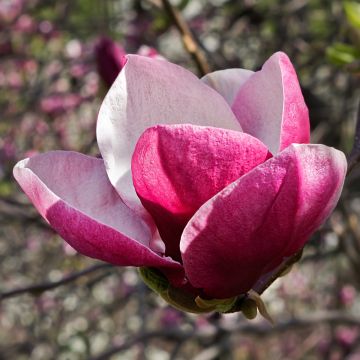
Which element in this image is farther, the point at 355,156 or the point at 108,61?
the point at 108,61

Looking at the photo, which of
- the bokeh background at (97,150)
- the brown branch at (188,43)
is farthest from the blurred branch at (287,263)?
the brown branch at (188,43)

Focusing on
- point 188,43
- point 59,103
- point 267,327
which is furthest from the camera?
point 59,103

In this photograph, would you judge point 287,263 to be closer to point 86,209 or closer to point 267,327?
point 86,209

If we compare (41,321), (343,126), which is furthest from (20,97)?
(343,126)

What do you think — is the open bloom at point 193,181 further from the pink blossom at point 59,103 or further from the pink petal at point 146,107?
the pink blossom at point 59,103

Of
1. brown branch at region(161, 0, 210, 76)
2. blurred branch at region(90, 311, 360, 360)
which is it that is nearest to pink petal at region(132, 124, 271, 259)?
brown branch at region(161, 0, 210, 76)

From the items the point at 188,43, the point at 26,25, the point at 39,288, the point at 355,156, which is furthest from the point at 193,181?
the point at 26,25
